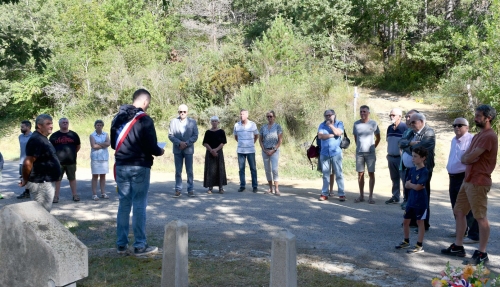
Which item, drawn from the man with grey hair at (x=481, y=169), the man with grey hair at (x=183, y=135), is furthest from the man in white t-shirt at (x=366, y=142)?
the man with grey hair at (x=481, y=169)

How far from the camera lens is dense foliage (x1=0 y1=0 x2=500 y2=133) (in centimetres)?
2366

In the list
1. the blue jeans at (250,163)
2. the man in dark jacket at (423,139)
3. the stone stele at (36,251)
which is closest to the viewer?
the stone stele at (36,251)

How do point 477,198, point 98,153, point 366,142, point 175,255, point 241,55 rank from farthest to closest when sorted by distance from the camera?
point 241,55 < point 98,153 < point 366,142 < point 477,198 < point 175,255

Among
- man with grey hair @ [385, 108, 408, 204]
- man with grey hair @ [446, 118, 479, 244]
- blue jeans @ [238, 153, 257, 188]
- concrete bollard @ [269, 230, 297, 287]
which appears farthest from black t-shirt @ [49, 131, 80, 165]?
concrete bollard @ [269, 230, 297, 287]

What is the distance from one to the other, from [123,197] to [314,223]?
3.69 m

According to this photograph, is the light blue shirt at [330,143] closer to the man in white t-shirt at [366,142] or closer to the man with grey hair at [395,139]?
the man in white t-shirt at [366,142]

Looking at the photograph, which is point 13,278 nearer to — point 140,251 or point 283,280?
point 283,280

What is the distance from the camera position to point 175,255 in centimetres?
513

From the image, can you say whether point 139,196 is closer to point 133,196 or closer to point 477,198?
point 133,196

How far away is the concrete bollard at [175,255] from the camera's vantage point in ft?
16.8

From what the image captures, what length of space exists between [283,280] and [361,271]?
242 cm

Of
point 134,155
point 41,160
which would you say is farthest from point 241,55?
point 134,155

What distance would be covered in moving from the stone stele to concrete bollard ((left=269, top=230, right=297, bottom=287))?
143 cm

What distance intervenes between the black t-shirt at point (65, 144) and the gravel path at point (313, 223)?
1.02 metres
